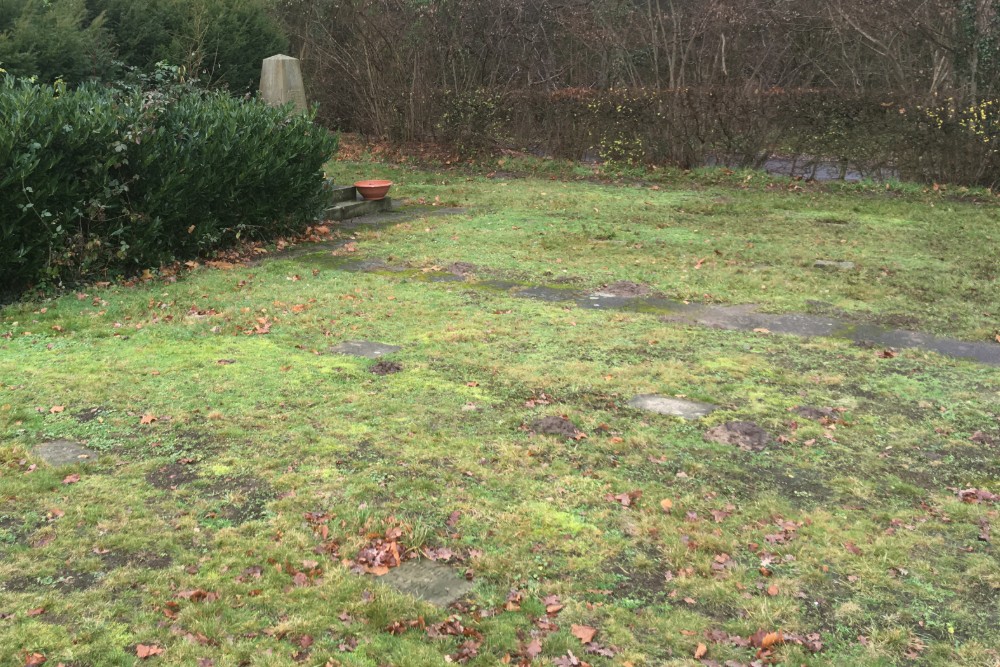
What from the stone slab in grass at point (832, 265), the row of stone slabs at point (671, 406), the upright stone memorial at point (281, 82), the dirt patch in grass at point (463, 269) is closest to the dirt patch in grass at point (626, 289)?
the dirt patch in grass at point (463, 269)

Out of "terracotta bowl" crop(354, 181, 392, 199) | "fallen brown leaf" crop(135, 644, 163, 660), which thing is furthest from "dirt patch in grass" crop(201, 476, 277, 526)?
"terracotta bowl" crop(354, 181, 392, 199)

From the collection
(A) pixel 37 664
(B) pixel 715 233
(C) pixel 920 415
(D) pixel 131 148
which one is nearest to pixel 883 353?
(C) pixel 920 415

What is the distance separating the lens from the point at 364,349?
18.3 feet

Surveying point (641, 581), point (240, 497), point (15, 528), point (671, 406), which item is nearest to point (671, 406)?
point (671, 406)

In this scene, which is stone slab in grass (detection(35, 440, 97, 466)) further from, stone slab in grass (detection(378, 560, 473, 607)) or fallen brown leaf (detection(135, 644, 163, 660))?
stone slab in grass (detection(378, 560, 473, 607))

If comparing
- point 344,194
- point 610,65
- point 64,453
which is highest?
point 610,65

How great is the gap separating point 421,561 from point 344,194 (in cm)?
888

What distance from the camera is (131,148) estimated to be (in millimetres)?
7422

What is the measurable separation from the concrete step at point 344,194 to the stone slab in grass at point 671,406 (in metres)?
7.10

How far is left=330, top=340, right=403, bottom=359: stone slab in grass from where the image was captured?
5480 millimetres

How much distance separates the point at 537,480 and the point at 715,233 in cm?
692

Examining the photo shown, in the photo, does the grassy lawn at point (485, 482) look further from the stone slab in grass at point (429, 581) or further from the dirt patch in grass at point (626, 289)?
the dirt patch in grass at point (626, 289)

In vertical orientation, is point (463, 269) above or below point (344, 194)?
below

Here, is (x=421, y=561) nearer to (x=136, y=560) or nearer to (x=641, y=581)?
(x=641, y=581)
